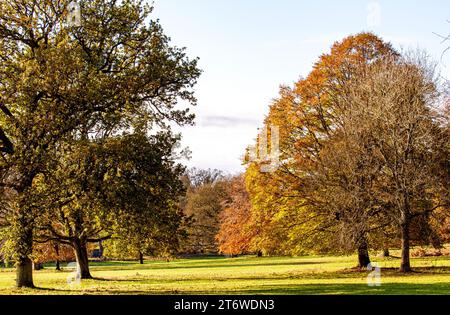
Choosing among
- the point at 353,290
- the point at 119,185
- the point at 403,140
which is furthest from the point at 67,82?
the point at 403,140

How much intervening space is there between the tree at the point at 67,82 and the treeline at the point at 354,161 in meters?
9.94

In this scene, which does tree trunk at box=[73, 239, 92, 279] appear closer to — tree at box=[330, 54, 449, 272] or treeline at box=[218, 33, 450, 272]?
treeline at box=[218, 33, 450, 272]

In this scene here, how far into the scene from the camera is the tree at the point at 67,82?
24531 mm

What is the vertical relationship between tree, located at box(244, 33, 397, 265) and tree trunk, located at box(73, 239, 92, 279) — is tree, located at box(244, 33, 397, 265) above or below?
above

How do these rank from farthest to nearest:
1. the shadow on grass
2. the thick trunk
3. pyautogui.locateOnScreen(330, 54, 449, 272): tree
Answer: pyautogui.locateOnScreen(330, 54, 449, 272): tree
the thick trunk
the shadow on grass

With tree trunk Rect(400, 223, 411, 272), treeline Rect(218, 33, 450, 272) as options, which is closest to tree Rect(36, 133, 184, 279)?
treeline Rect(218, 33, 450, 272)

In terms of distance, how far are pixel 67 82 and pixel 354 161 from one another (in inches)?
664

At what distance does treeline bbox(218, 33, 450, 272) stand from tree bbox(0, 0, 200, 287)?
994cm

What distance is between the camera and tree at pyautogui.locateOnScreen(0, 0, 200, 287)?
80.5ft

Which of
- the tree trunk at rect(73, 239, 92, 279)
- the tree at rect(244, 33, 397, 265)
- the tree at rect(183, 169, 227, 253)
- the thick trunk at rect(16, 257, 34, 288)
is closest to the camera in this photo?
the thick trunk at rect(16, 257, 34, 288)

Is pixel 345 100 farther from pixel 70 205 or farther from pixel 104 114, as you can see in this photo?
pixel 70 205

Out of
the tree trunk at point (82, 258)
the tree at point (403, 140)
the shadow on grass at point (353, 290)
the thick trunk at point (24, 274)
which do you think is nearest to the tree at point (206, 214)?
the tree trunk at point (82, 258)
